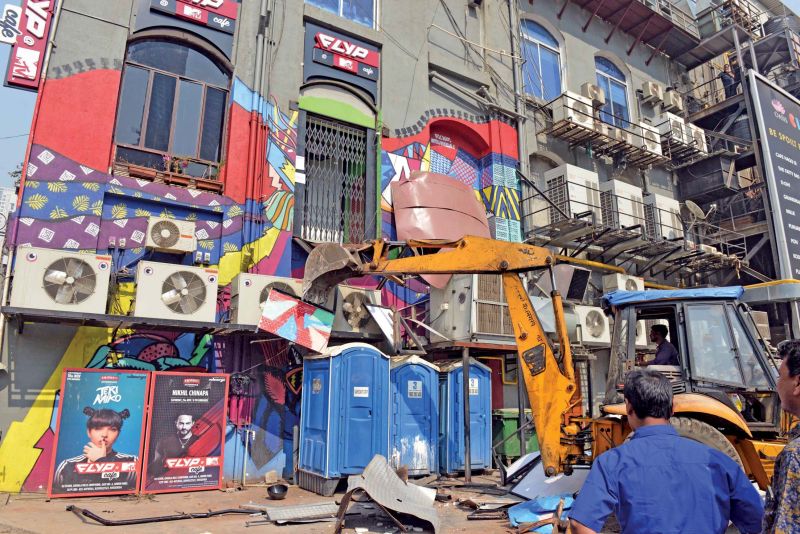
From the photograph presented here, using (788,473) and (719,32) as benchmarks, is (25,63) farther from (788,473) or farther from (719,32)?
(719,32)

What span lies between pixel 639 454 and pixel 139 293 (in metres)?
7.87

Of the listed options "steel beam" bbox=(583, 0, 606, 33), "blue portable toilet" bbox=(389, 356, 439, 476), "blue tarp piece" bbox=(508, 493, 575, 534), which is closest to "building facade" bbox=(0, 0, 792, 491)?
"steel beam" bbox=(583, 0, 606, 33)

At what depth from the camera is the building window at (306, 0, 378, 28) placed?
12.9 meters

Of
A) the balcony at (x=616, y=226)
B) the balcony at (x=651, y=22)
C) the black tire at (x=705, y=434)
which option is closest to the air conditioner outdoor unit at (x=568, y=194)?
the balcony at (x=616, y=226)

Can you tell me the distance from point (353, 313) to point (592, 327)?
5.92 meters

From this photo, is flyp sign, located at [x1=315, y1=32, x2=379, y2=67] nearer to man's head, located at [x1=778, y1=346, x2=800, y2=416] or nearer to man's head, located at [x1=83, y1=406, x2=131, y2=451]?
man's head, located at [x1=83, y1=406, x2=131, y2=451]

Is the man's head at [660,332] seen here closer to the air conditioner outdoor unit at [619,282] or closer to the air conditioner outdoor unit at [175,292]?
the air conditioner outdoor unit at [175,292]

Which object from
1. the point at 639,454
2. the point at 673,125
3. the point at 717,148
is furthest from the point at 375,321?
the point at 717,148

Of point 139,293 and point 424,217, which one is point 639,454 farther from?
point 424,217

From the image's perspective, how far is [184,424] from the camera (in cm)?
841

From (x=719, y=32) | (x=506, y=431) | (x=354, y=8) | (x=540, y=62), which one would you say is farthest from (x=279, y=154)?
(x=719, y=32)

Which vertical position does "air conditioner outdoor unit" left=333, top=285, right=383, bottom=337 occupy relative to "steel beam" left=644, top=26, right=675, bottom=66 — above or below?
below

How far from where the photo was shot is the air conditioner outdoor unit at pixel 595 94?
1691cm

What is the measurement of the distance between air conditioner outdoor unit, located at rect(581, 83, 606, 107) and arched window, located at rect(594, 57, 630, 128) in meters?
1.17
